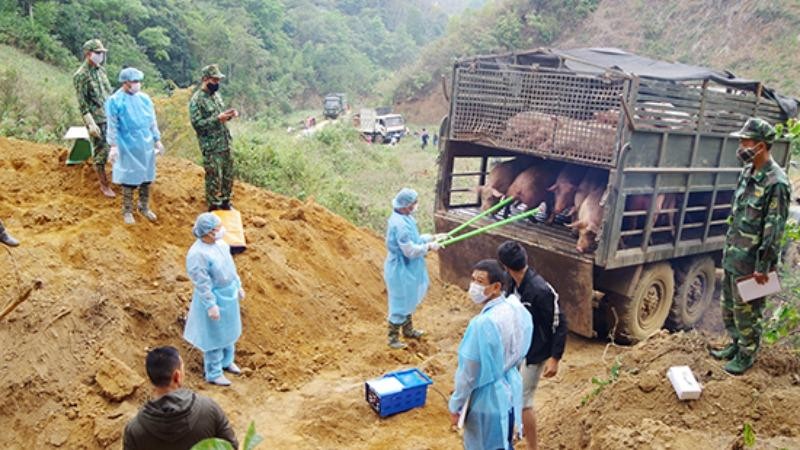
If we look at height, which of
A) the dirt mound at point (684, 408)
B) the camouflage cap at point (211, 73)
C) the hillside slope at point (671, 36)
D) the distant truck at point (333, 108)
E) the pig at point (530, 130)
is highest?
the hillside slope at point (671, 36)

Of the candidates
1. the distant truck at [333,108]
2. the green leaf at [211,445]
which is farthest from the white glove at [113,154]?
the distant truck at [333,108]

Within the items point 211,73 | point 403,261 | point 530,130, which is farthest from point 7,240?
point 530,130

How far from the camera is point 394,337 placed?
21.3 feet

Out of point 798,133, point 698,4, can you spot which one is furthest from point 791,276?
point 698,4

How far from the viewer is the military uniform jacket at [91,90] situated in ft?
21.2

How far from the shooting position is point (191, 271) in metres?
5.09

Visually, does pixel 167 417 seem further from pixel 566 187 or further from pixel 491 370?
pixel 566 187

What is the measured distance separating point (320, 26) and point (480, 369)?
48.2 metres

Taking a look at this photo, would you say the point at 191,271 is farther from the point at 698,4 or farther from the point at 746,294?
the point at 698,4

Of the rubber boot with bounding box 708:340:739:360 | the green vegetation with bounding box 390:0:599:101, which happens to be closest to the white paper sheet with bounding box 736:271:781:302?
the rubber boot with bounding box 708:340:739:360

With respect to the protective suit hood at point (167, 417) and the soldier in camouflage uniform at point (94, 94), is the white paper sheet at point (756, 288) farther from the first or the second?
the soldier in camouflage uniform at point (94, 94)

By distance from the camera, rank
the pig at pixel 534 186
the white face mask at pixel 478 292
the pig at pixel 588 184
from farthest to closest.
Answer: the pig at pixel 534 186 → the pig at pixel 588 184 → the white face mask at pixel 478 292

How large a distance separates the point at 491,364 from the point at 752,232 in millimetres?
2276

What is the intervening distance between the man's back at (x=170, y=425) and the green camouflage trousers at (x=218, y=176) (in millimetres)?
4179
